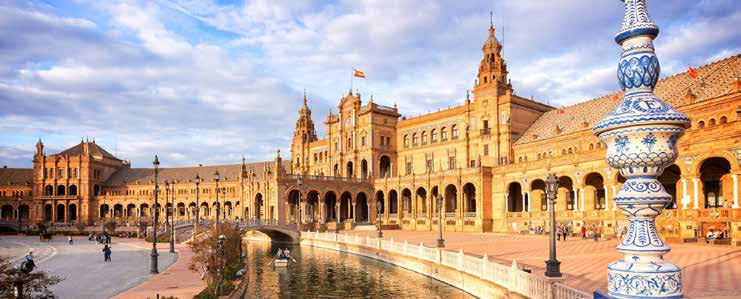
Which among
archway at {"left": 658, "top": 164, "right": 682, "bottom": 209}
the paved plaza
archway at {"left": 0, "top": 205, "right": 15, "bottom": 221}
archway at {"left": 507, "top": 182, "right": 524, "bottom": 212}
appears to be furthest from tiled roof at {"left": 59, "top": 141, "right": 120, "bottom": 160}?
archway at {"left": 658, "top": 164, "right": 682, "bottom": 209}

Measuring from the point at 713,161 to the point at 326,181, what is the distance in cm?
4541

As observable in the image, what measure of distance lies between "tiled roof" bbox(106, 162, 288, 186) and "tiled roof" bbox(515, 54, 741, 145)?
6675cm

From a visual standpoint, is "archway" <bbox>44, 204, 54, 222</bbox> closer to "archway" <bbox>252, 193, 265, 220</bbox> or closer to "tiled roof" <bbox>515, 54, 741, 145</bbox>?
"archway" <bbox>252, 193, 265, 220</bbox>

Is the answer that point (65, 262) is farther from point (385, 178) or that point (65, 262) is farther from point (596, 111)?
point (596, 111)

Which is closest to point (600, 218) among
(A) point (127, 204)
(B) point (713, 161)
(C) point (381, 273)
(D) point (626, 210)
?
(B) point (713, 161)

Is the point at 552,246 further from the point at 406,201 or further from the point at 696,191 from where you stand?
the point at 406,201

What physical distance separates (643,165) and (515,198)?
57.1 m

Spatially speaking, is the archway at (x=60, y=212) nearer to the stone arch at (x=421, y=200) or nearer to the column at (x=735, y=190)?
the stone arch at (x=421, y=200)

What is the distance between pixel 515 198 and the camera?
60.8m

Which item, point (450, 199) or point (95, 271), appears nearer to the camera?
point (95, 271)

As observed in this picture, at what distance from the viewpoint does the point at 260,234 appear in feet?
230

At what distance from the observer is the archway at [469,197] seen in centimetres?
6525

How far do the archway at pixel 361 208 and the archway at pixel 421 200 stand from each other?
1063 centimetres

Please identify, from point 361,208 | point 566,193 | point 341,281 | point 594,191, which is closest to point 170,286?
point 341,281
